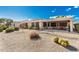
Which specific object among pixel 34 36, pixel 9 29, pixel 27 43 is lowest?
pixel 27 43

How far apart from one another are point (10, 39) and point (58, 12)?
101 cm

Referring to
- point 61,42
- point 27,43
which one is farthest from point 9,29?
point 61,42

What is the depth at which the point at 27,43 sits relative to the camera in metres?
3.47

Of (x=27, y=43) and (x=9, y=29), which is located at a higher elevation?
(x=9, y=29)

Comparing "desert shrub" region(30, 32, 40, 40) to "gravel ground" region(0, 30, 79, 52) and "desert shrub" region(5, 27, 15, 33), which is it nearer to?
"gravel ground" region(0, 30, 79, 52)

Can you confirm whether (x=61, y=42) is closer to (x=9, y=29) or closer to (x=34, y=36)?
(x=34, y=36)

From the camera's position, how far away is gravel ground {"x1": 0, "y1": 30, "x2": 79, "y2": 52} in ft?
11.3

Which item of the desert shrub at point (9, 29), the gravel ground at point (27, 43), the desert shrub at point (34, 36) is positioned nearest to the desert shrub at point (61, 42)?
the gravel ground at point (27, 43)

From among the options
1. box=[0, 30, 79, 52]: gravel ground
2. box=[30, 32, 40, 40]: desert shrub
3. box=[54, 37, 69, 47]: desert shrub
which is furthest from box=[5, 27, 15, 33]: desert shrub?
box=[54, 37, 69, 47]: desert shrub

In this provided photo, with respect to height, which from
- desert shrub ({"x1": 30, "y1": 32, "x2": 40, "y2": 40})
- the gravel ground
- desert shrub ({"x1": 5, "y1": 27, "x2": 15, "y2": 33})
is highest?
desert shrub ({"x1": 5, "y1": 27, "x2": 15, "y2": 33})
